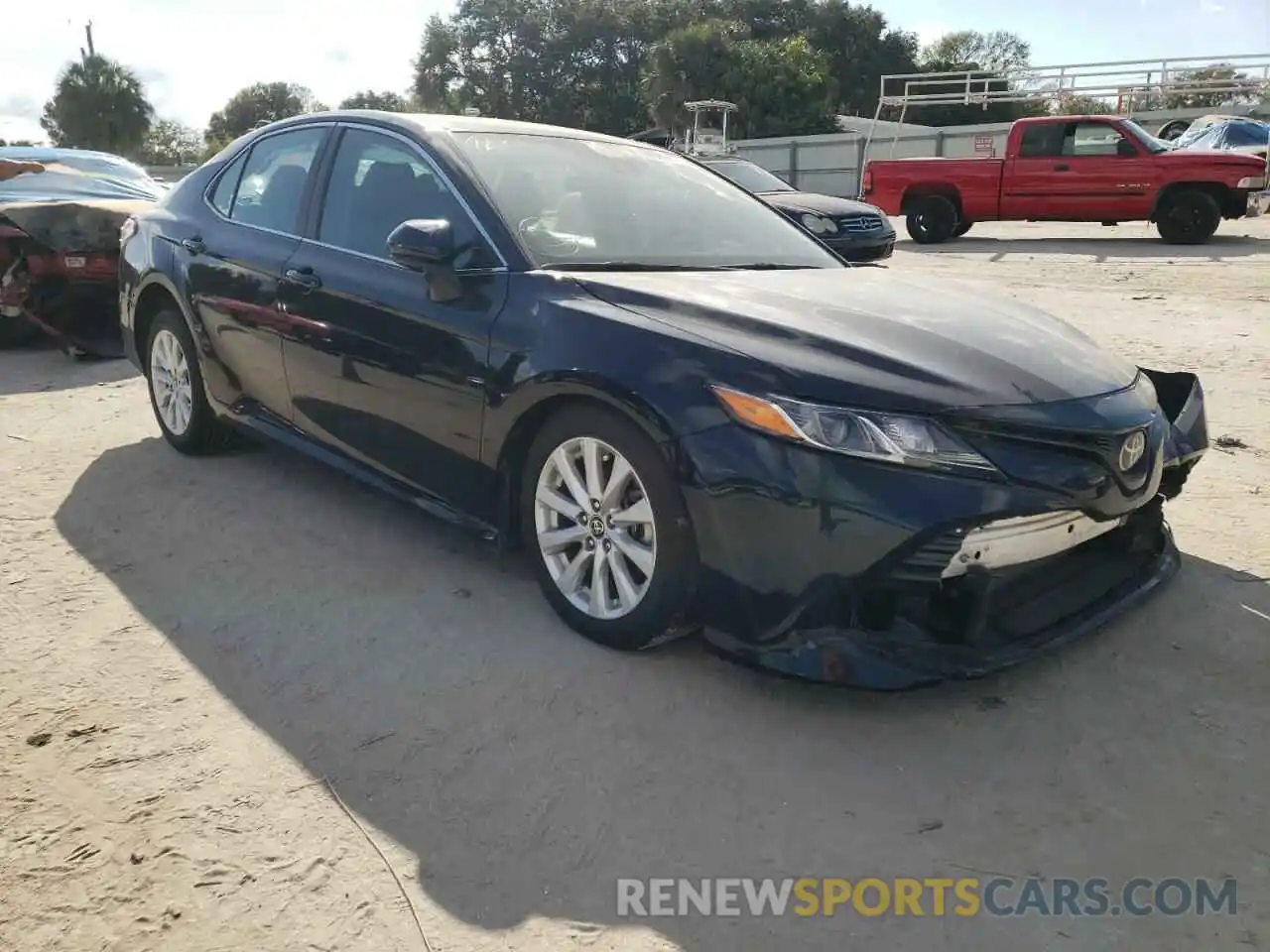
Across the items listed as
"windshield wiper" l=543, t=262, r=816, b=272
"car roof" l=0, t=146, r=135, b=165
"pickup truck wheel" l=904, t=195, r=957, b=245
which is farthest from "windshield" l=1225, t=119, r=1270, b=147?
"windshield wiper" l=543, t=262, r=816, b=272

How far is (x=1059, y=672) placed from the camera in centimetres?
308

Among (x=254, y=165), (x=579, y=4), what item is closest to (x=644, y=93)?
(x=579, y=4)

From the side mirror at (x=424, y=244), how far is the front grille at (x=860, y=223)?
9.49 meters

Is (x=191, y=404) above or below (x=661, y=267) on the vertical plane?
below

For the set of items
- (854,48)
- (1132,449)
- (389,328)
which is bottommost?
(1132,449)

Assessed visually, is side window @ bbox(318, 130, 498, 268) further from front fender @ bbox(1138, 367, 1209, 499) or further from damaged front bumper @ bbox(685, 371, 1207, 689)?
front fender @ bbox(1138, 367, 1209, 499)

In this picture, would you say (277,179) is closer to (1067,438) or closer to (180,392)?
(180,392)

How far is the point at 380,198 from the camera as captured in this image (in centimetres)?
393

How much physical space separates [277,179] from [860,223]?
911 cm

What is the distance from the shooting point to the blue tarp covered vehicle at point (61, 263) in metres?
7.30

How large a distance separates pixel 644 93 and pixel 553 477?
166ft

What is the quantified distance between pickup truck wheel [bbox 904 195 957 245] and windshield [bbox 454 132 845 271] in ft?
42.9

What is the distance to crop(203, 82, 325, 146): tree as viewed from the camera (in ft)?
280

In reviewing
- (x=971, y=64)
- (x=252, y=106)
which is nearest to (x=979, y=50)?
(x=971, y=64)
